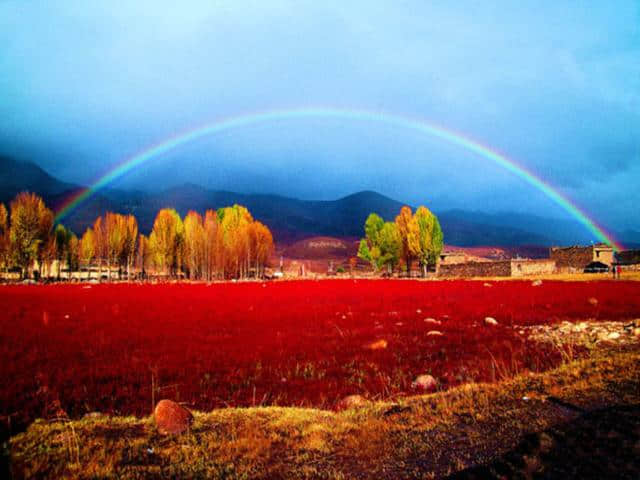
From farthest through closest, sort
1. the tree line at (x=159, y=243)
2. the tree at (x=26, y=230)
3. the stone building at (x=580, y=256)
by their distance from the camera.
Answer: the tree line at (x=159, y=243) → the tree at (x=26, y=230) → the stone building at (x=580, y=256)

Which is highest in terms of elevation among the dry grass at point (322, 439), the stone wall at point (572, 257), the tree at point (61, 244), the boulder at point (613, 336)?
the tree at point (61, 244)

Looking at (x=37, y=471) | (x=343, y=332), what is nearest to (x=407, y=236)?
(x=343, y=332)

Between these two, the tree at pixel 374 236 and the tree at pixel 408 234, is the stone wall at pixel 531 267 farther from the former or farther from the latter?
the tree at pixel 374 236

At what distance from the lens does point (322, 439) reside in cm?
457

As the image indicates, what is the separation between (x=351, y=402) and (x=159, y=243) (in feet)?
231

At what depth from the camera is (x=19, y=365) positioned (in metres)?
8.70

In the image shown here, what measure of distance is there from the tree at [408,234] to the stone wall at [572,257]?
20629 mm

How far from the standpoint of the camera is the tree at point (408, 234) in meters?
69.4

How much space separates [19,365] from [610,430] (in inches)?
396

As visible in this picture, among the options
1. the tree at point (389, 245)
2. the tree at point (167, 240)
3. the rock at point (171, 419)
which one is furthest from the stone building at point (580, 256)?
the rock at point (171, 419)

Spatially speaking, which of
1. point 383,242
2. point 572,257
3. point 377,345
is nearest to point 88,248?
point 383,242

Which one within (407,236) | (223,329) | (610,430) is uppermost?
(407,236)

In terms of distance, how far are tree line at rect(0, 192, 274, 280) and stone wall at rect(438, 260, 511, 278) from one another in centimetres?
3270

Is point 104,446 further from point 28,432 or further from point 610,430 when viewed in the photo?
point 610,430
